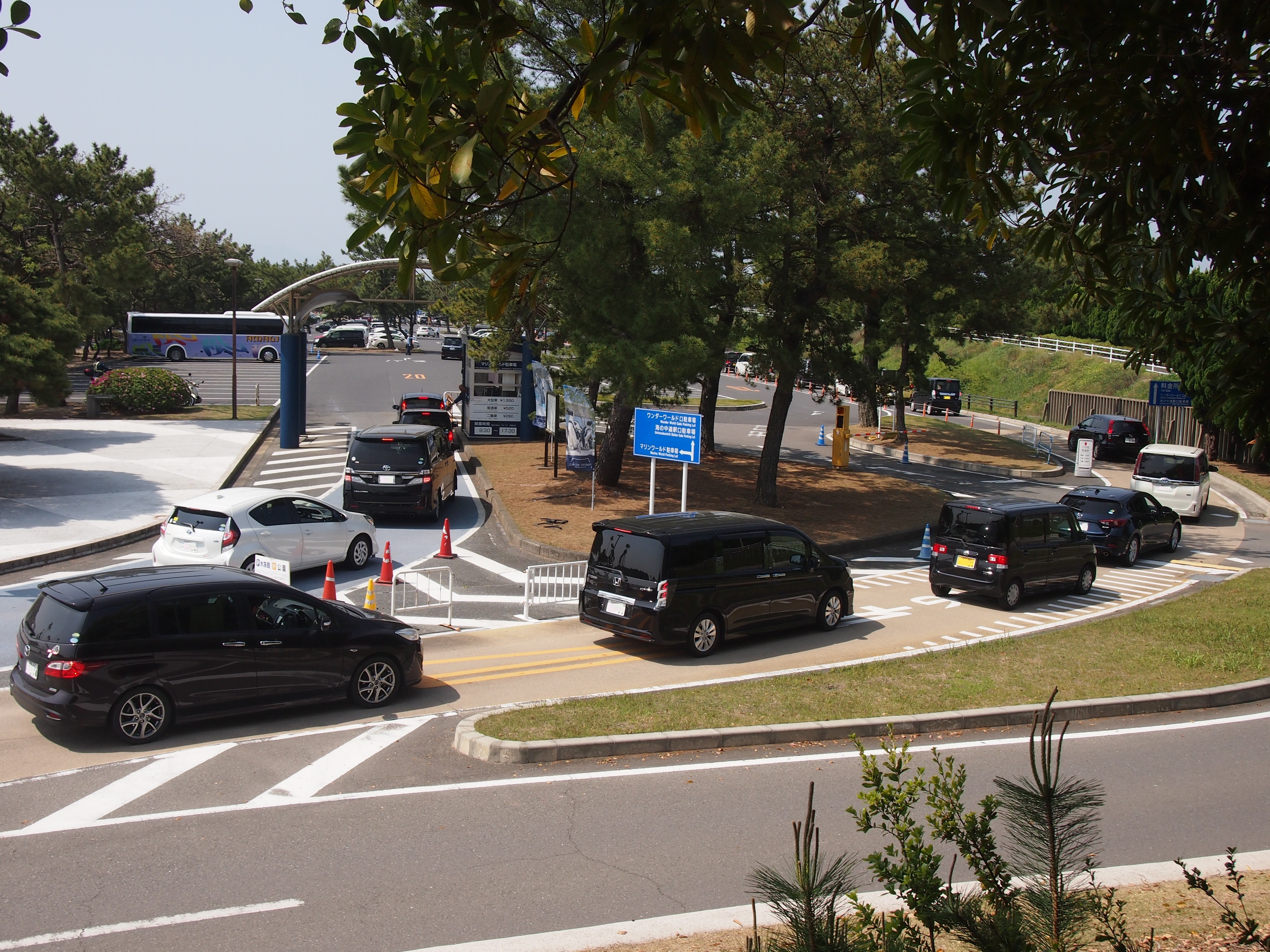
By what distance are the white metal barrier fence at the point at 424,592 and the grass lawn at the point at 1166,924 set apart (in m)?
8.82

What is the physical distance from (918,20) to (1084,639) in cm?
1001

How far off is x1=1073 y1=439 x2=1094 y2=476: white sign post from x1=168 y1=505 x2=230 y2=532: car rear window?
26837 mm

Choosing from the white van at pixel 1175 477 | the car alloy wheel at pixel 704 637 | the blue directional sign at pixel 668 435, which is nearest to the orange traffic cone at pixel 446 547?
the blue directional sign at pixel 668 435

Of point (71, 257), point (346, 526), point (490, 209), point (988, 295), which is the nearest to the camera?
point (490, 209)

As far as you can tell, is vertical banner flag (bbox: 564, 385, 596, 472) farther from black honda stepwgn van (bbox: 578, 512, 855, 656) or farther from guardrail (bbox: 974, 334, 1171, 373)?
guardrail (bbox: 974, 334, 1171, 373)

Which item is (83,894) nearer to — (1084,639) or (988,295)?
(1084,639)

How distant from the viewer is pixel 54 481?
22.8 metres

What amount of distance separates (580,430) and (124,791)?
15.0 metres

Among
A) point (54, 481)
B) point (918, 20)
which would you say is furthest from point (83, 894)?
point (54, 481)

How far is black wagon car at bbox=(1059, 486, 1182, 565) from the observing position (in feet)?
69.7

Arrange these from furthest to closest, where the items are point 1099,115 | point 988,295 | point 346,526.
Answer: point 988,295 < point 346,526 < point 1099,115

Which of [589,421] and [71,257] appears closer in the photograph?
[589,421]

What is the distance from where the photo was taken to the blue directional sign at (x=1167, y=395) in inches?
1542

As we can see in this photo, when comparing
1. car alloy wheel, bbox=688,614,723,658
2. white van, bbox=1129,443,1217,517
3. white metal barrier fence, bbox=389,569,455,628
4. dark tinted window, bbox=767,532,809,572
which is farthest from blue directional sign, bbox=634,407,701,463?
white van, bbox=1129,443,1217,517
